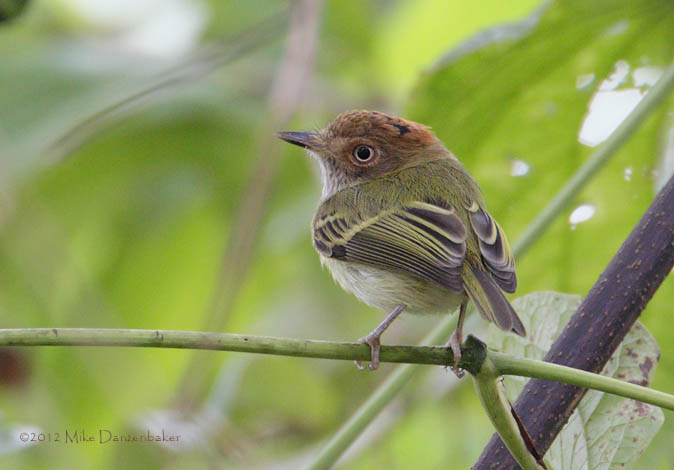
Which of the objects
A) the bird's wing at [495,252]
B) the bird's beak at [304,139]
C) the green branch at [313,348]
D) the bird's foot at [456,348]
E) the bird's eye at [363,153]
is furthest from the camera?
the bird's eye at [363,153]

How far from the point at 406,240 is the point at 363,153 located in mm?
760

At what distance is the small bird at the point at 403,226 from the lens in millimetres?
2129

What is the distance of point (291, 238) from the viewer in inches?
140

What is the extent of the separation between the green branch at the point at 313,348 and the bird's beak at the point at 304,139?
1.45 m

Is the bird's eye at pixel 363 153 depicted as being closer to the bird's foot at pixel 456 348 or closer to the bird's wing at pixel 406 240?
the bird's wing at pixel 406 240

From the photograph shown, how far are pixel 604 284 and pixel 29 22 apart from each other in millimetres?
3424

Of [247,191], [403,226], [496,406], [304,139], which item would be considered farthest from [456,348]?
[304,139]

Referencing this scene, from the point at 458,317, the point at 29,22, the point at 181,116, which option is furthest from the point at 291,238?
the point at 29,22

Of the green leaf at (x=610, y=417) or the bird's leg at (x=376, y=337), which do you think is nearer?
the bird's leg at (x=376, y=337)

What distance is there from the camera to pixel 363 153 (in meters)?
3.02

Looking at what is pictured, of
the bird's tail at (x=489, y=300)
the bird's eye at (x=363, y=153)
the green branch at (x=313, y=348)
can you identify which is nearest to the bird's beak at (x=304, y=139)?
the bird's eye at (x=363, y=153)

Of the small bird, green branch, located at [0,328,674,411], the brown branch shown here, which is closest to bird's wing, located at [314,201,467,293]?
the small bird

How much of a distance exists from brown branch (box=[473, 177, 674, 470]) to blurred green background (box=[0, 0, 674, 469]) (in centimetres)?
63

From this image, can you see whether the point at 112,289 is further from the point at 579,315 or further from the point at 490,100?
the point at 579,315
